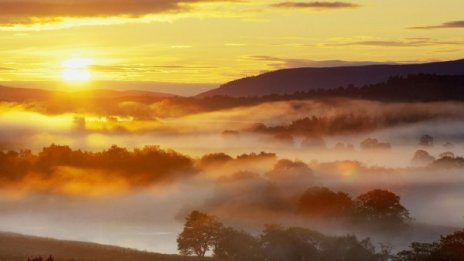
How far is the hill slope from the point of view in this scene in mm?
87562

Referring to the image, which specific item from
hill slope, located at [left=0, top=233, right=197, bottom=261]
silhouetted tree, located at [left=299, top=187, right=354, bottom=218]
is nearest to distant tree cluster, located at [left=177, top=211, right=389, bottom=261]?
hill slope, located at [left=0, top=233, right=197, bottom=261]

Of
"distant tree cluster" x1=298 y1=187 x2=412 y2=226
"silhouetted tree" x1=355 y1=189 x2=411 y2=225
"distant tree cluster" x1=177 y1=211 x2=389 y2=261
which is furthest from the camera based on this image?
"distant tree cluster" x1=298 y1=187 x2=412 y2=226

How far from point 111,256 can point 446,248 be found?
30.0 metres

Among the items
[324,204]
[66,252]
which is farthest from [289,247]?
[324,204]

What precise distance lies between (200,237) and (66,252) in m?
16.3

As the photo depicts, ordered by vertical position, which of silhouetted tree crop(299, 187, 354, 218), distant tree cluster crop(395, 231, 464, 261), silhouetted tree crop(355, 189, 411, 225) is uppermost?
silhouetted tree crop(299, 187, 354, 218)

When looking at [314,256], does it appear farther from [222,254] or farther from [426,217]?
[426,217]

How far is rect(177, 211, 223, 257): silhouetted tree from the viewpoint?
334ft

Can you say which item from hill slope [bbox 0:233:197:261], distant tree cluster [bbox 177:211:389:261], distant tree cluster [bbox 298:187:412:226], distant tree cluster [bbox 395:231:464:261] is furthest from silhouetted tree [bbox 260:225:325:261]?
distant tree cluster [bbox 298:187:412:226]

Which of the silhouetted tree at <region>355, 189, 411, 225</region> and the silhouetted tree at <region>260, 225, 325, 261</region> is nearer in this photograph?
the silhouetted tree at <region>260, 225, 325, 261</region>

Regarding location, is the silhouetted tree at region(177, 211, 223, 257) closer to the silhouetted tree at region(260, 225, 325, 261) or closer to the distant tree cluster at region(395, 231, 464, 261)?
the silhouetted tree at region(260, 225, 325, 261)

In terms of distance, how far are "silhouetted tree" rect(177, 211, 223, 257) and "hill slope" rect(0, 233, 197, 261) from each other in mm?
6116

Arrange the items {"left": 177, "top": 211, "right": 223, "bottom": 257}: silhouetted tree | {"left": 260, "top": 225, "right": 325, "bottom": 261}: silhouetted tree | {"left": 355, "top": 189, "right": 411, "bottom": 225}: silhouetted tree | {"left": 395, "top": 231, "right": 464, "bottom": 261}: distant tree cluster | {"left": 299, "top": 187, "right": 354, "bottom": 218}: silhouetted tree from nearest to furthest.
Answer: {"left": 395, "top": 231, "right": 464, "bottom": 261}: distant tree cluster → {"left": 260, "top": 225, "right": 325, "bottom": 261}: silhouetted tree → {"left": 177, "top": 211, "right": 223, "bottom": 257}: silhouetted tree → {"left": 355, "top": 189, "right": 411, "bottom": 225}: silhouetted tree → {"left": 299, "top": 187, "right": 354, "bottom": 218}: silhouetted tree

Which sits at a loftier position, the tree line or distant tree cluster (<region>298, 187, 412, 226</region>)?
distant tree cluster (<region>298, 187, 412, 226</region>)
